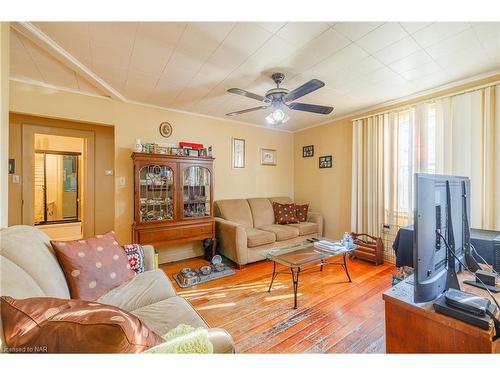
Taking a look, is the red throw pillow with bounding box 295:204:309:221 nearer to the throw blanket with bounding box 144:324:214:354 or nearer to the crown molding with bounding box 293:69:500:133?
the crown molding with bounding box 293:69:500:133

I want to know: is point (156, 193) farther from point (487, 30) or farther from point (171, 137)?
point (487, 30)

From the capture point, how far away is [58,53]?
1.85 metres

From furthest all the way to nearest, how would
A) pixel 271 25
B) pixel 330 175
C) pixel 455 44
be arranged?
pixel 330 175, pixel 455 44, pixel 271 25

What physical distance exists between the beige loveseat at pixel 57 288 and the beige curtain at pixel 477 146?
295 centimetres

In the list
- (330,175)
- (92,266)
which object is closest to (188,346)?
(92,266)

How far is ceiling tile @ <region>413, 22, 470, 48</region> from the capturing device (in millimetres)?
1556

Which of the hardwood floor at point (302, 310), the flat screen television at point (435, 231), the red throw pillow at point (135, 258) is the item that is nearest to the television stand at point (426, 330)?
the flat screen television at point (435, 231)

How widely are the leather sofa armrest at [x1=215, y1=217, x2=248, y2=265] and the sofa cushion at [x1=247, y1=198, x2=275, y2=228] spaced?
2.11 feet

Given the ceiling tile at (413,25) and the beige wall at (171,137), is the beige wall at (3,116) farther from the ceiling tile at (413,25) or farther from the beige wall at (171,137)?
the ceiling tile at (413,25)

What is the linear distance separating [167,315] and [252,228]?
2388 millimetres

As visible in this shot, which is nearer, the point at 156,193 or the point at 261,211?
the point at 156,193

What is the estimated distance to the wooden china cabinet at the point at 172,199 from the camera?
2762mm
